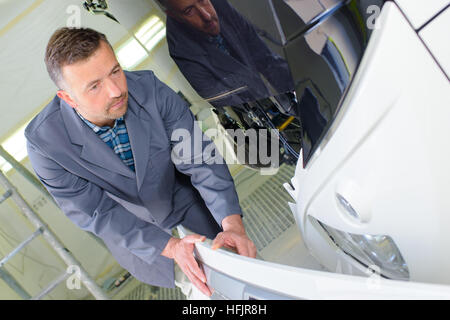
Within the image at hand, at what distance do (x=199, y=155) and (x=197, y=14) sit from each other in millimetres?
510

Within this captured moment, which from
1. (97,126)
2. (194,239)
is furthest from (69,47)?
(194,239)

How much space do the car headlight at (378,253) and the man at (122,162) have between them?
1.04 feet

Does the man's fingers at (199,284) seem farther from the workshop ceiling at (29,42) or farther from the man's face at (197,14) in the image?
the workshop ceiling at (29,42)

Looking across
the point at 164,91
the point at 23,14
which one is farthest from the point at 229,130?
the point at 23,14

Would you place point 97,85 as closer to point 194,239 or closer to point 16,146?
point 194,239

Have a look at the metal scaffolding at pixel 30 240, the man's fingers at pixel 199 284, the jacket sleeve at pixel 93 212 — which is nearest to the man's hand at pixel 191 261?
the man's fingers at pixel 199 284

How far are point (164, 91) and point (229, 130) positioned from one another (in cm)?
44

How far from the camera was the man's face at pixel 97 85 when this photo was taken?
1270 millimetres

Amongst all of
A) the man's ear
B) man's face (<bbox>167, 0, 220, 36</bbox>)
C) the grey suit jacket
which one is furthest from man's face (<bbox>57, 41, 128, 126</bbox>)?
man's face (<bbox>167, 0, 220, 36</bbox>)

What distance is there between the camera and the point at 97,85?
1.30m

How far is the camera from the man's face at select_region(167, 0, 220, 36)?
1176 mm

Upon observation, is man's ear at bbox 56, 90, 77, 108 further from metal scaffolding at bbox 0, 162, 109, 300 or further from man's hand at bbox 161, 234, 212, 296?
metal scaffolding at bbox 0, 162, 109, 300

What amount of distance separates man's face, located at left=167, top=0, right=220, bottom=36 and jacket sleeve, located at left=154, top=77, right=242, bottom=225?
341mm
